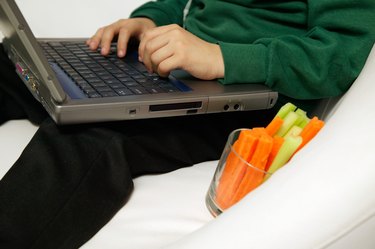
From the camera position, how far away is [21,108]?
0.71 meters

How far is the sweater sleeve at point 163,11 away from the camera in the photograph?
3.11 feet

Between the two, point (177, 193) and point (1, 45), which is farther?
point (1, 45)

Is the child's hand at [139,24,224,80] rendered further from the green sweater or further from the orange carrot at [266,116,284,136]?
the orange carrot at [266,116,284,136]

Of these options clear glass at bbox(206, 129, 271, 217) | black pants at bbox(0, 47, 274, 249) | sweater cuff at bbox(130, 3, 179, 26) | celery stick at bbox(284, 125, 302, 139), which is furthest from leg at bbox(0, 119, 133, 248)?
sweater cuff at bbox(130, 3, 179, 26)

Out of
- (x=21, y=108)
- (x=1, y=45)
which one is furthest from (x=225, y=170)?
(x=1, y=45)

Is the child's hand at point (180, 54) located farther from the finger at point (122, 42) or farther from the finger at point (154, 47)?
the finger at point (122, 42)

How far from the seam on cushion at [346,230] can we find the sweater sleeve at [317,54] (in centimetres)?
31

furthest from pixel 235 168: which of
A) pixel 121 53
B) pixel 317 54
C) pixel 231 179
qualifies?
pixel 121 53

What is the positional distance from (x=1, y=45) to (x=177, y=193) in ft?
1.37

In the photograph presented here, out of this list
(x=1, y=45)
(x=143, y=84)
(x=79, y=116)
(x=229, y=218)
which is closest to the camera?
(x=229, y=218)

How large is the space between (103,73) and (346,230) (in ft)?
1.42

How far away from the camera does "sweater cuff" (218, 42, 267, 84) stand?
68 cm

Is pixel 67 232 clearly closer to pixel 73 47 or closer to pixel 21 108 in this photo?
pixel 21 108

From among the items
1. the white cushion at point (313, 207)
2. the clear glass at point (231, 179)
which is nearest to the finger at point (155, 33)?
the clear glass at point (231, 179)
